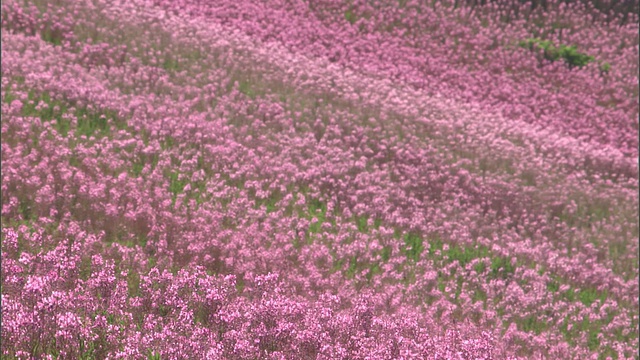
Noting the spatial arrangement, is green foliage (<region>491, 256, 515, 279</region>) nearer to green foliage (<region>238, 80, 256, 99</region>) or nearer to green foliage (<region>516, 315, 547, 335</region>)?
green foliage (<region>516, 315, 547, 335</region>)

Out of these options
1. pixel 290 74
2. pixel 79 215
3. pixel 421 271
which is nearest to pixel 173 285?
pixel 79 215

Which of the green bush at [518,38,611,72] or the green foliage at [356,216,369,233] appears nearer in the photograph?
the green foliage at [356,216,369,233]

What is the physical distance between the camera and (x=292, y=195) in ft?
30.4

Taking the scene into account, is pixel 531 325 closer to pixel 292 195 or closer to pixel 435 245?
pixel 435 245

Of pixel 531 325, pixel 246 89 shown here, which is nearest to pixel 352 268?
pixel 531 325

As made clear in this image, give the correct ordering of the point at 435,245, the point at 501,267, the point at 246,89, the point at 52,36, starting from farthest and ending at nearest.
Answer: the point at 52,36
the point at 246,89
the point at 435,245
the point at 501,267

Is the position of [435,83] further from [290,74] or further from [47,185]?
[47,185]

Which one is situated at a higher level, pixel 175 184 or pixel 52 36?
pixel 175 184

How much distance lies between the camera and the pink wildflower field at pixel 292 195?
5.06 m

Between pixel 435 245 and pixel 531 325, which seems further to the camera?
pixel 435 245

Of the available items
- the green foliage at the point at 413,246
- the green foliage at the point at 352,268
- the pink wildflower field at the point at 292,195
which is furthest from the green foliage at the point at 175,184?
the green foliage at the point at 413,246

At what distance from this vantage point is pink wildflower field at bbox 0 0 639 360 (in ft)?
16.6

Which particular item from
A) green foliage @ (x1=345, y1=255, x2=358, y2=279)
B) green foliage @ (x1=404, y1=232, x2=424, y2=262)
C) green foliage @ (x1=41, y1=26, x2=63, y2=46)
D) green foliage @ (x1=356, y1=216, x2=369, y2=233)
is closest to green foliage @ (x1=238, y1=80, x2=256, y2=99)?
green foliage @ (x1=41, y1=26, x2=63, y2=46)

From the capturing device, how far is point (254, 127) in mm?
10961
